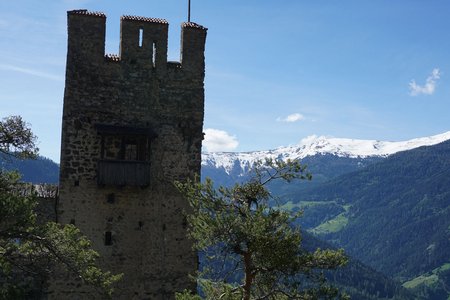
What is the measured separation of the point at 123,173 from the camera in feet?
105

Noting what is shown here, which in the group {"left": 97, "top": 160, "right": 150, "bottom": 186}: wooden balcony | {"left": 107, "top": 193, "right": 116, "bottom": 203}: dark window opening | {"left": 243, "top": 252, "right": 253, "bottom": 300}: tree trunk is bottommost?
{"left": 243, "top": 252, "right": 253, "bottom": 300}: tree trunk

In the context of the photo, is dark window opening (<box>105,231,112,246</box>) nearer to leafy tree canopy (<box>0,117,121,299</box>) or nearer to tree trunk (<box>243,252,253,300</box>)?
leafy tree canopy (<box>0,117,121,299</box>)

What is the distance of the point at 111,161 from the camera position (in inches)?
Result: 1256

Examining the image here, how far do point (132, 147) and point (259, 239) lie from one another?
13.3m

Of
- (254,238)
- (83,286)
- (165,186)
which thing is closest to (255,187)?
(254,238)

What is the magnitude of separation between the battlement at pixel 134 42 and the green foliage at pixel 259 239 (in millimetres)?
12004

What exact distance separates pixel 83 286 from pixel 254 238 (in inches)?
522

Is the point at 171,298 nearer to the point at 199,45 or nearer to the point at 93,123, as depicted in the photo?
the point at 93,123

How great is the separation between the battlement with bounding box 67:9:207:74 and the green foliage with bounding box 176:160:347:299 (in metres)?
12.0

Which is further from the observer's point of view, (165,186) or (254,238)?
Answer: (165,186)

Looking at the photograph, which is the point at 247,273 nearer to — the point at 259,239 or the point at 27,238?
the point at 259,239

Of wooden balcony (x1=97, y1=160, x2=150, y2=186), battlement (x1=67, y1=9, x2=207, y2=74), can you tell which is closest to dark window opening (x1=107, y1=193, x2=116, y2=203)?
wooden balcony (x1=97, y1=160, x2=150, y2=186)

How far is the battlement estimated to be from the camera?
32.3 meters

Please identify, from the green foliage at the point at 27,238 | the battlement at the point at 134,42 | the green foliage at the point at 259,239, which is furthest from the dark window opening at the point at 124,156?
the green foliage at the point at 27,238
